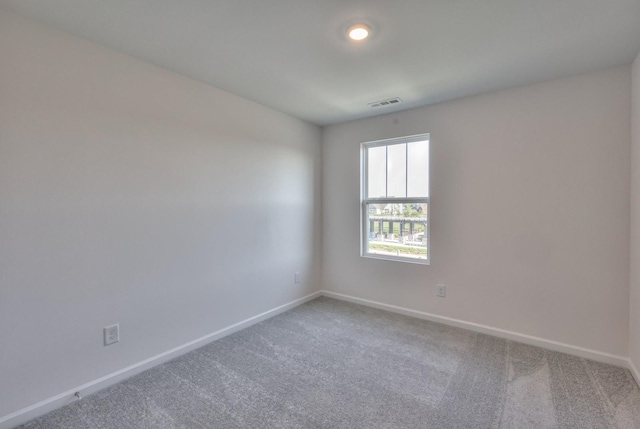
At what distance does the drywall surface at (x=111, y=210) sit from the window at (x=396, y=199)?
4.47 feet

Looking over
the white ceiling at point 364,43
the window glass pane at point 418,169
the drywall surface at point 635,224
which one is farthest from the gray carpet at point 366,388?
the white ceiling at point 364,43

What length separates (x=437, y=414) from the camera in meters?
1.76

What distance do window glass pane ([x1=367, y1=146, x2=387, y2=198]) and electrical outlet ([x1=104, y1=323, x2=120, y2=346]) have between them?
2866 mm

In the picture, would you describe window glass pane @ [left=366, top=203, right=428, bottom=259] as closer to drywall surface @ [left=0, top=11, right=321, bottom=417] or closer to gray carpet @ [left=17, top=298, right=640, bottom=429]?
gray carpet @ [left=17, top=298, right=640, bottom=429]

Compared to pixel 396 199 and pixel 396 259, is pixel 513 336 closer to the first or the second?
pixel 396 259

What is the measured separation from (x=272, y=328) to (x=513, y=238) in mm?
2465

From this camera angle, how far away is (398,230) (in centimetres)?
353

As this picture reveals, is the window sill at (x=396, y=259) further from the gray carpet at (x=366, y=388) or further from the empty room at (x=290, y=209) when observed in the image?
the gray carpet at (x=366, y=388)

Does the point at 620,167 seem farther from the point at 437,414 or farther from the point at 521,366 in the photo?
the point at 437,414

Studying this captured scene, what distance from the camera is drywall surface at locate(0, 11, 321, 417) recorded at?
1709 millimetres

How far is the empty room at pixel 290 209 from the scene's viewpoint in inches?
67.7

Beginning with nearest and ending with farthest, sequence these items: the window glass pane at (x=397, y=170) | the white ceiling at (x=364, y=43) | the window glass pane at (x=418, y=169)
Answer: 1. the white ceiling at (x=364, y=43)
2. the window glass pane at (x=418, y=169)
3. the window glass pane at (x=397, y=170)

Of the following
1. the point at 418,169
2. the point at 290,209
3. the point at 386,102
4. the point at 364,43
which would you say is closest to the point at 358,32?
the point at 364,43

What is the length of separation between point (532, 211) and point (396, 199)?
4.37 ft
